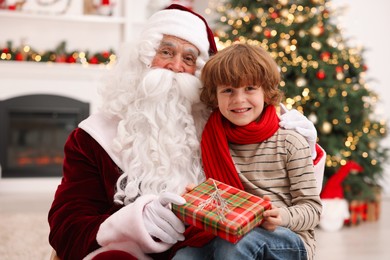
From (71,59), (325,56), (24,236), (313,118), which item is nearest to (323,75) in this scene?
(325,56)

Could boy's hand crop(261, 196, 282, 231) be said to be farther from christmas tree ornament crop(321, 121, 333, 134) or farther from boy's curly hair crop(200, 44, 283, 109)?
christmas tree ornament crop(321, 121, 333, 134)

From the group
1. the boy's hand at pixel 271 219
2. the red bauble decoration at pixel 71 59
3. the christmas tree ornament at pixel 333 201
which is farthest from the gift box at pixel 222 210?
the red bauble decoration at pixel 71 59

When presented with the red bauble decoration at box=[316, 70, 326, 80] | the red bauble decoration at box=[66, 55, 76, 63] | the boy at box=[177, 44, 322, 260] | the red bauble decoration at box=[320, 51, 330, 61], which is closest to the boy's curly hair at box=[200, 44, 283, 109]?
the boy at box=[177, 44, 322, 260]

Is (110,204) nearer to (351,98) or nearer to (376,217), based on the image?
(351,98)

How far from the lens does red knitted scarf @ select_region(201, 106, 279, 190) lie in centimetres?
181

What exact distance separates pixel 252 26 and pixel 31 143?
10.1 feet

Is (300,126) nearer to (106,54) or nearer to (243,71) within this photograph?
(243,71)

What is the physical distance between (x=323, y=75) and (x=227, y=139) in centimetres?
288

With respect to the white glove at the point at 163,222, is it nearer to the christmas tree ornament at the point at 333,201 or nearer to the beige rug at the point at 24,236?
the beige rug at the point at 24,236

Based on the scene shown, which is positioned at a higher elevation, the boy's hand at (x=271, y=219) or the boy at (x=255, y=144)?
the boy at (x=255, y=144)

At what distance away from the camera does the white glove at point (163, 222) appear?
164 cm

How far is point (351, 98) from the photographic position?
4.67 meters

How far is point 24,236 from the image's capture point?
4109 mm

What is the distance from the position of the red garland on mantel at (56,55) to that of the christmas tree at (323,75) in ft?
6.63
